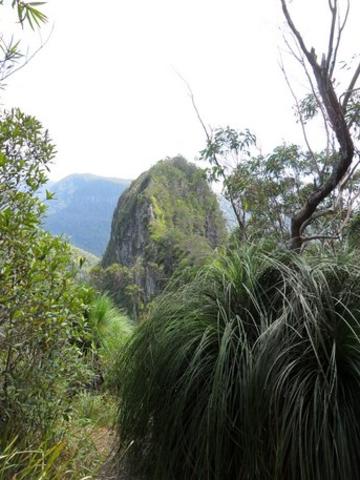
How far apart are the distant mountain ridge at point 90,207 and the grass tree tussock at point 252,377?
242ft

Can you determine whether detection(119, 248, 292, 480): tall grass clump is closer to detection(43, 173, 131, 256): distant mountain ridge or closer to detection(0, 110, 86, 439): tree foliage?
detection(0, 110, 86, 439): tree foliage

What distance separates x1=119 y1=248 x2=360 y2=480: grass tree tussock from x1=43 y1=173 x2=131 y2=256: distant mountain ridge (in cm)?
7368

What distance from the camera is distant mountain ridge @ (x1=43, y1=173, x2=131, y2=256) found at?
90037 mm

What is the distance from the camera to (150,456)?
2297mm

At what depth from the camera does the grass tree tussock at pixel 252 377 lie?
1847mm

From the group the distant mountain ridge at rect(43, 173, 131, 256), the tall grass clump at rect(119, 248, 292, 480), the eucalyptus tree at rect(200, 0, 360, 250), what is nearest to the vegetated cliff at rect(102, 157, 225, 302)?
the distant mountain ridge at rect(43, 173, 131, 256)

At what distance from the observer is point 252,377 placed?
1.96 metres

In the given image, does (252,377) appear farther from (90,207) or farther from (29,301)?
(90,207)

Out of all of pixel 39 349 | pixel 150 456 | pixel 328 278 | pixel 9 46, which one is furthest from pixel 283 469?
pixel 9 46

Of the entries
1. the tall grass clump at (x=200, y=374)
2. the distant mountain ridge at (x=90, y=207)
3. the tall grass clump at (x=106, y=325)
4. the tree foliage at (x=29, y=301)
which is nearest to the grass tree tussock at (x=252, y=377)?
the tall grass clump at (x=200, y=374)

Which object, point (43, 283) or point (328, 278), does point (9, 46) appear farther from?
point (328, 278)

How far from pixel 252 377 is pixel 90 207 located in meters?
120

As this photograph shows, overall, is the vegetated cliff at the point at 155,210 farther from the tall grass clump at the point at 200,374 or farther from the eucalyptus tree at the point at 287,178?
the tall grass clump at the point at 200,374

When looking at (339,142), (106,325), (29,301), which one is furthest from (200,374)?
(106,325)
